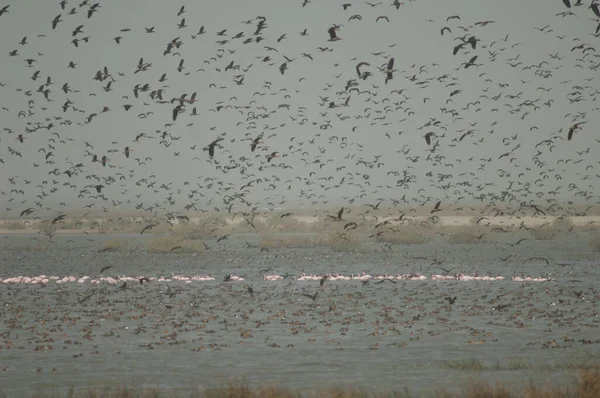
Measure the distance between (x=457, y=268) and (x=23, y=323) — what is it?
30815 mm

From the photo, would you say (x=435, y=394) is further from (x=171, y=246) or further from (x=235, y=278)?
(x=171, y=246)

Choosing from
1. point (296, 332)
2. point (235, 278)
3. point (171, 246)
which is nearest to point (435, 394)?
point (296, 332)

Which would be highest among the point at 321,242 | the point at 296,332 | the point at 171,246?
the point at 321,242

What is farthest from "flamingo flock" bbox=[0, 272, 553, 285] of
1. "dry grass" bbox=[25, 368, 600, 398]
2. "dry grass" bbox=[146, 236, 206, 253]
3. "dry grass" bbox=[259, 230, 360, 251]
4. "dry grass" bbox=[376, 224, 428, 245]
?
"dry grass" bbox=[376, 224, 428, 245]

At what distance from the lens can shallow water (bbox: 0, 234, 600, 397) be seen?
26266 mm

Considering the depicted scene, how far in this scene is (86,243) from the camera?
303 ft

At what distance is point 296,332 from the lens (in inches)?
1304

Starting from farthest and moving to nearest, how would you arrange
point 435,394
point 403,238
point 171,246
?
point 403,238 < point 171,246 < point 435,394

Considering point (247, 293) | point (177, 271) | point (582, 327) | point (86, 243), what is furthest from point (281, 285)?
point (86, 243)

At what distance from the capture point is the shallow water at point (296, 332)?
26.3 meters

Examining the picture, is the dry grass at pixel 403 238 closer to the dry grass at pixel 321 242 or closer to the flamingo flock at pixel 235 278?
the dry grass at pixel 321 242

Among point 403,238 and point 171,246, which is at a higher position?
point 403,238

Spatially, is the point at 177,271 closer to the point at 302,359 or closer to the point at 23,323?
the point at 23,323

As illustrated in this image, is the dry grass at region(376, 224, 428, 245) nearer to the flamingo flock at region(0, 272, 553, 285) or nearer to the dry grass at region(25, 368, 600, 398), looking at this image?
the flamingo flock at region(0, 272, 553, 285)
